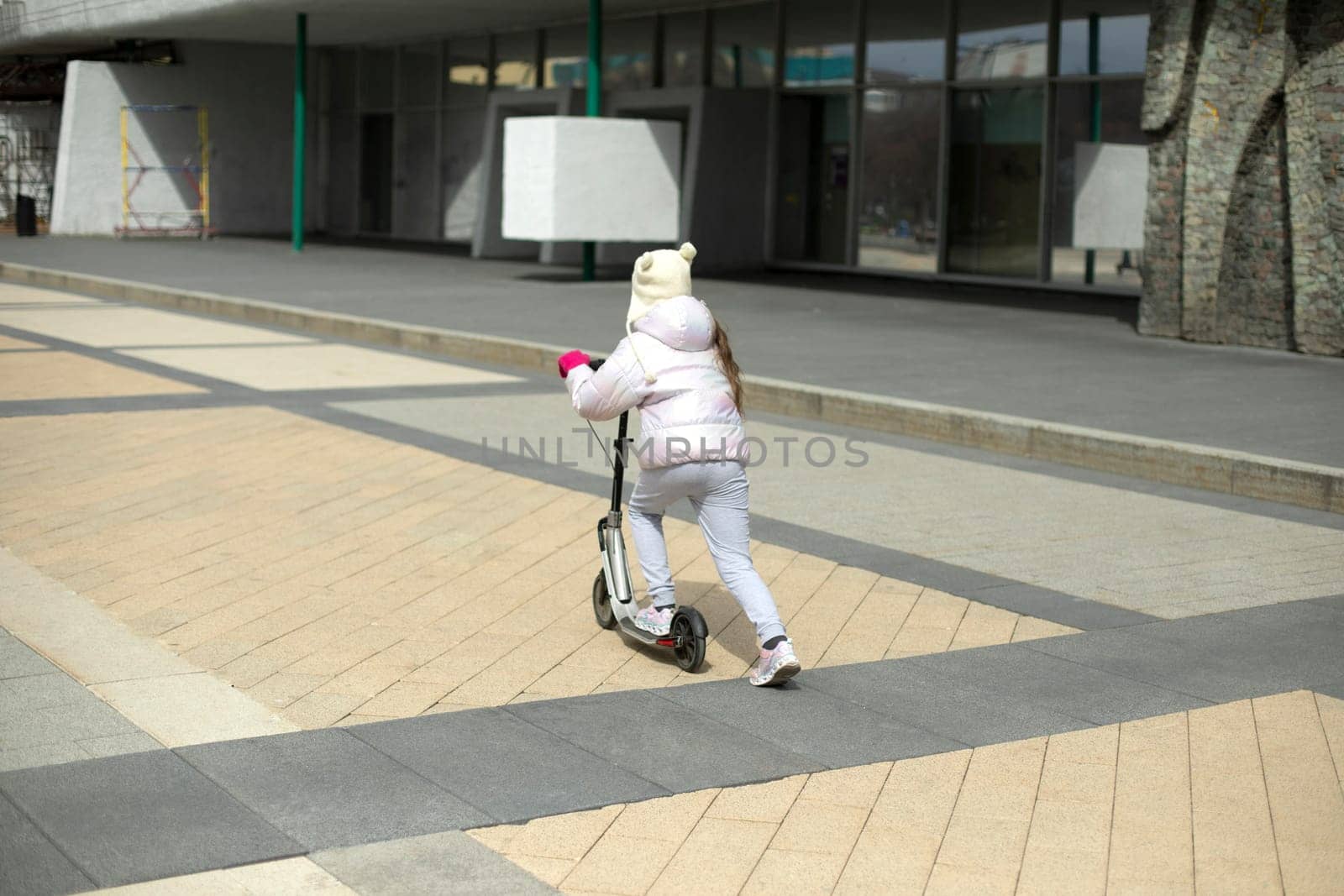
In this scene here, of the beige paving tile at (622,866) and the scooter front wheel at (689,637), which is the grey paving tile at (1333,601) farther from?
the beige paving tile at (622,866)

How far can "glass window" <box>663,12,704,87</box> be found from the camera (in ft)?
89.0

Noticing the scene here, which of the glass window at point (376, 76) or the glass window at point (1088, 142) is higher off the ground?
the glass window at point (376, 76)

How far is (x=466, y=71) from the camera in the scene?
33.0 meters

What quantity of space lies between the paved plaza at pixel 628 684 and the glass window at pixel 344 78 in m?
28.2

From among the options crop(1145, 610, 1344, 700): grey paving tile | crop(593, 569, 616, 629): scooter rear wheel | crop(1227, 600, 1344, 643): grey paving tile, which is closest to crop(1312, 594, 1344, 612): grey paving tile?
crop(1227, 600, 1344, 643): grey paving tile

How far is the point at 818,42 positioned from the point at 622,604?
831 inches

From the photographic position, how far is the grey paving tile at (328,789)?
4055 millimetres

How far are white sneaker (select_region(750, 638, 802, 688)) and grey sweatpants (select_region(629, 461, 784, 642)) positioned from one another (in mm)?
47

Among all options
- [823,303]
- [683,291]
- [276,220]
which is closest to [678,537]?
[683,291]

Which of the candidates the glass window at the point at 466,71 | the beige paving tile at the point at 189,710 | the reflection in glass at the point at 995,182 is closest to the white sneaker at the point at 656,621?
the beige paving tile at the point at 189,710

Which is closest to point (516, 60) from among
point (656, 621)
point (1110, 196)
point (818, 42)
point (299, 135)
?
point (299, 135)

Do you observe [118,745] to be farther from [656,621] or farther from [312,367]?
[312,367]

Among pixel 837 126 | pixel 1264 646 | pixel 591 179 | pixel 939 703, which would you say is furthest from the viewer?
pixel 837 126

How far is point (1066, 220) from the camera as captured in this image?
2200 centimetres
